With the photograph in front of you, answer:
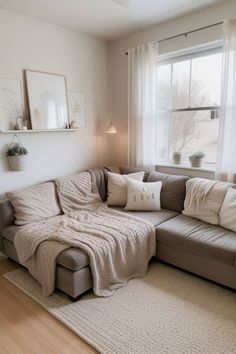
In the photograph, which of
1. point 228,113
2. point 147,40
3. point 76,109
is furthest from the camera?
point 76,109

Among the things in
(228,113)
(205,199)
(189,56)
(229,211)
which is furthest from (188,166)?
(189,56)

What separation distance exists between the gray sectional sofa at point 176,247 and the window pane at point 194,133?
19.0 inches

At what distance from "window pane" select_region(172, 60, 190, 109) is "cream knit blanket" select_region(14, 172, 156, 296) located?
5.47 feet

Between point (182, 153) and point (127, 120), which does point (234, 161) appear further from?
point (127, 120)

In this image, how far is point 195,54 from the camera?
312 centimetres

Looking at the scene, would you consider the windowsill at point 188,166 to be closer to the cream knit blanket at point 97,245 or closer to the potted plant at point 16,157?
the cream knit blanket at point 97,245

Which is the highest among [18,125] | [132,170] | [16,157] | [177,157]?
[18,125]

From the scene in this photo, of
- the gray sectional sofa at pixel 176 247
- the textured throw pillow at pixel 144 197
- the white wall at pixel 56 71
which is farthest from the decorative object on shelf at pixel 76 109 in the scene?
the gray sectional sofa at pixel 176 247

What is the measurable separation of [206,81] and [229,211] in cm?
162

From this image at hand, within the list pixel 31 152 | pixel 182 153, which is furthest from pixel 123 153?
pixel 31 152

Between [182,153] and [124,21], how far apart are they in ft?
5.93

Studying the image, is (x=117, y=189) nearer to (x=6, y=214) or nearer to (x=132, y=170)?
(x=132, y=170)

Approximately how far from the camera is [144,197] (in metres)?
3.04

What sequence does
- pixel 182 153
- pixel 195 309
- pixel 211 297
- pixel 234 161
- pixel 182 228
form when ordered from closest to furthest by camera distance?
1. pixel 195 309
2. pixel 211 297
3. pixel 182 228
4. pixel 234 161
5. pixel 182 153
